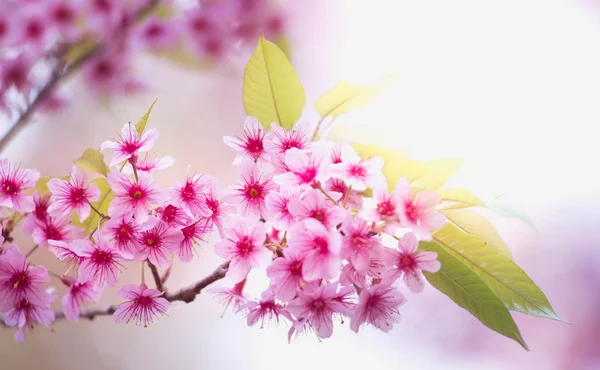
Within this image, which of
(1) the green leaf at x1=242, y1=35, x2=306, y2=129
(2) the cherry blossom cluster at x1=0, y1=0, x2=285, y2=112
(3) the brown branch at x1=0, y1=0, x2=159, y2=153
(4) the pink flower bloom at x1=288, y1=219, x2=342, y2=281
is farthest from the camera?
(2) the cherry blossom cluster at x1=0, y1=0, x2=285, y2=112

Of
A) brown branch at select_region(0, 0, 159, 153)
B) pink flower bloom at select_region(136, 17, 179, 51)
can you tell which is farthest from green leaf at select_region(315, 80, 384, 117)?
pink flower bloom at select_region(136, 17, 179, 51)

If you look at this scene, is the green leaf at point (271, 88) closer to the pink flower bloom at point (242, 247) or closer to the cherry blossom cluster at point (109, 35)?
the pink flower bloom at point (242, 247)

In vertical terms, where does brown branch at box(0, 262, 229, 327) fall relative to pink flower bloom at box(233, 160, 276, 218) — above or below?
below

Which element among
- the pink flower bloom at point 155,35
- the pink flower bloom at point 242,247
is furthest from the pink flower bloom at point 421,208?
the pink flower bloom at point 155,35

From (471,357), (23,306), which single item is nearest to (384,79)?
(23,306)

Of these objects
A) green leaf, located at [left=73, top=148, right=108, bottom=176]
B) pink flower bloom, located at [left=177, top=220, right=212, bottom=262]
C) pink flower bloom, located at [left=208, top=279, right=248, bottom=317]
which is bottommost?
pink flower bloom, located at [left=208, top=279, right=248, bottom=317]

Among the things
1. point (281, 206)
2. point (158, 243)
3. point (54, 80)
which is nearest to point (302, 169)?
point (281, 206)

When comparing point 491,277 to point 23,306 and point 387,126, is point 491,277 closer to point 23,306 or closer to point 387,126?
point 387,126

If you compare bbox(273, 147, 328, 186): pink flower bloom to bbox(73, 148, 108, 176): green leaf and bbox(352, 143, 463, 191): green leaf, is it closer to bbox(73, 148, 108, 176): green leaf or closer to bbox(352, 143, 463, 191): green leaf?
bbox(352, 143, 463, 191): green leaf
